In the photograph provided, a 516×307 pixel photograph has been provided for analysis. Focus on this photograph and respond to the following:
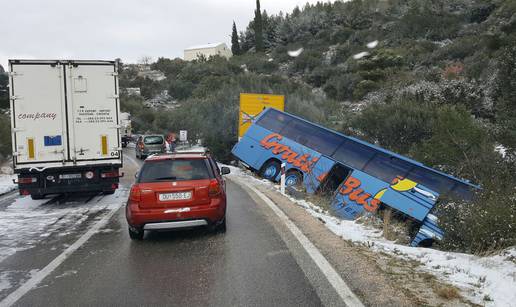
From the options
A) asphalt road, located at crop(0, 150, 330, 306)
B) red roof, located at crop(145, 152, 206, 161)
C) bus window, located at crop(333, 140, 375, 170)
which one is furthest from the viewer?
bus window, located at crop(333, 140, 375, 170)

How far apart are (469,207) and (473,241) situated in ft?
4.54

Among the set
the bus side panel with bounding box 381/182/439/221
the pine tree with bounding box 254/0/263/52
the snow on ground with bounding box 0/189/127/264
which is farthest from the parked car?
the pine tree with bounding box 254/0/263/52

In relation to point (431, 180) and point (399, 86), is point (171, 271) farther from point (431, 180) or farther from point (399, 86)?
point (399, 86)

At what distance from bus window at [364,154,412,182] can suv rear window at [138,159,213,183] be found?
832cm

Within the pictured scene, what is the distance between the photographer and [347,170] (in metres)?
16.2

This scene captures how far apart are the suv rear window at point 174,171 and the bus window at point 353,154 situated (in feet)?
28.7

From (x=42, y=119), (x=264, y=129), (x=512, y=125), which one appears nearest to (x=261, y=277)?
(x=42, y=119)

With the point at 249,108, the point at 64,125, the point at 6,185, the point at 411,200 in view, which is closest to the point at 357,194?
the point at 411,200

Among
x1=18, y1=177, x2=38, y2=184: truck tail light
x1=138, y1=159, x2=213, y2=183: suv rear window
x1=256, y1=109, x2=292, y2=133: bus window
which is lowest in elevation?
x1=18, y1=177, x2=38, y2=184: truck tail light

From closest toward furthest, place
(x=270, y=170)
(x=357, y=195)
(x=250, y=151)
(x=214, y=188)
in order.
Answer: (x=214, y=188) → (x=357, y=195) → (x=270, y=170) → (x=250, y=151)

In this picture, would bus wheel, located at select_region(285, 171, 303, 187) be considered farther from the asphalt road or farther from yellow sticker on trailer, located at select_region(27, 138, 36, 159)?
yellow sticker on trailer, located at select_region(27, 138, 36, 159)

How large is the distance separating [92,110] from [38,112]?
1292 millimetres

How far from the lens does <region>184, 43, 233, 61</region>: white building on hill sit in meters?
117

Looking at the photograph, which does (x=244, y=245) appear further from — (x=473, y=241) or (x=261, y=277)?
(x=473, y=241)
